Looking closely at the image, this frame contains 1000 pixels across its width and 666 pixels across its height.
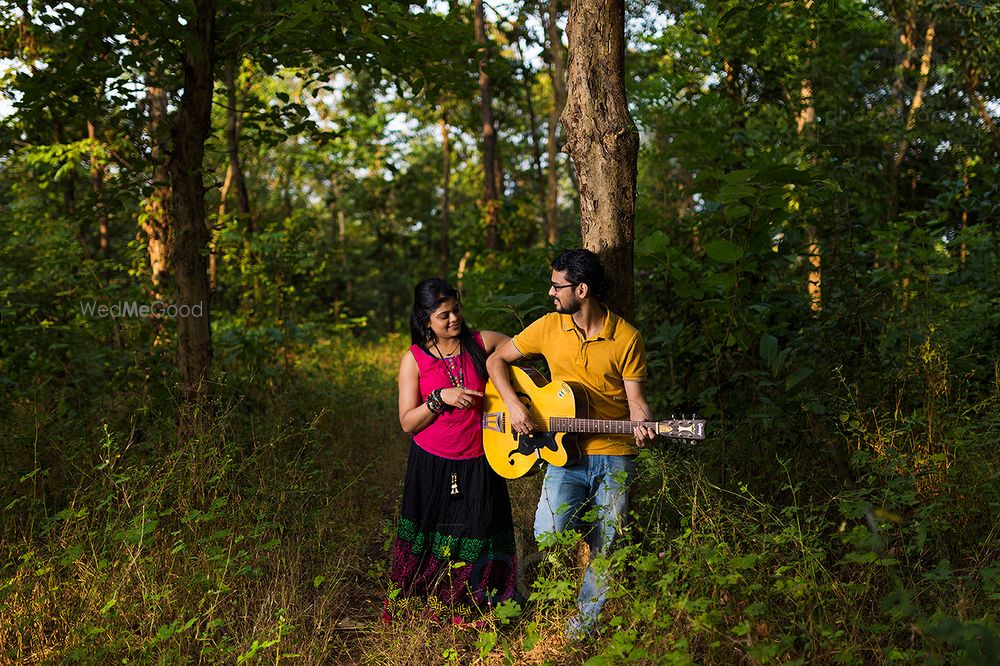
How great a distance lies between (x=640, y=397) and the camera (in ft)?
12.4

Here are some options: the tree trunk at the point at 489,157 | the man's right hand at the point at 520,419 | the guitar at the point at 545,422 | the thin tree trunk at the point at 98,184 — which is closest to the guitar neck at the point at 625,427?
the guitar at the point at 545,422

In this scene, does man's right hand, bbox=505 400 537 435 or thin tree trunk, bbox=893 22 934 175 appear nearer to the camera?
man's right hand, bbox=505 400 537 435

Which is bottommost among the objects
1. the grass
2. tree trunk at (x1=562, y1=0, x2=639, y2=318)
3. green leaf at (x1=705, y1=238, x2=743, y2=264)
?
the grass

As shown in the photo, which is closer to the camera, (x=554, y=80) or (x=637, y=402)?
(x=637, y=402)

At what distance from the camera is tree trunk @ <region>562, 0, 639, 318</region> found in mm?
4211

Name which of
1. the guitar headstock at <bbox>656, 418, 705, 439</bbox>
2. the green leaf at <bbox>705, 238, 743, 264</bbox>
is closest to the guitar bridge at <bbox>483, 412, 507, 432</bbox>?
the guitar headstock at <bbox>656, 418, 705, 439</bbox>

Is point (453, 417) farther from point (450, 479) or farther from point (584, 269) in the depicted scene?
point (584, 269)

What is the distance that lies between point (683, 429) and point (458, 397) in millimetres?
1217

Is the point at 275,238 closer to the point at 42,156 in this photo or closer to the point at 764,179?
the point at 42,156

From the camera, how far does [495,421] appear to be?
425 centimetres

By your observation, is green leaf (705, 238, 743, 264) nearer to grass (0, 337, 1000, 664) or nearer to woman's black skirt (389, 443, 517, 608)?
grass (0, 337, 1000, 664)

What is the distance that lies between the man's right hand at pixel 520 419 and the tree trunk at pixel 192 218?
2958 millimetres

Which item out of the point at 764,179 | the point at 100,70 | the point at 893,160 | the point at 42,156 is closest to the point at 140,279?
the point at 42,156

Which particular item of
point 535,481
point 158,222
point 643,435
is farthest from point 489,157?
point 643,435
